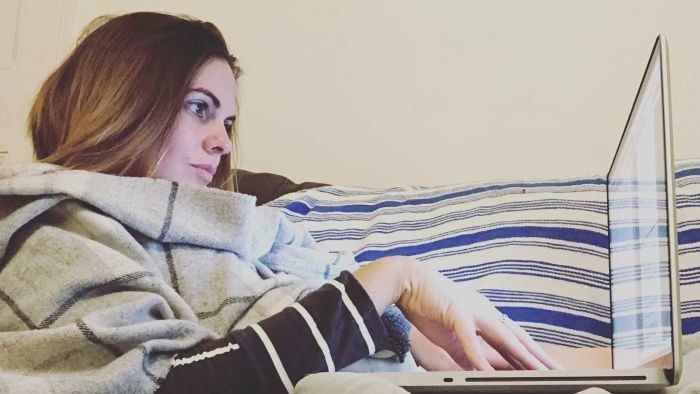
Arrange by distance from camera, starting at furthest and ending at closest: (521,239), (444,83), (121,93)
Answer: (444,83), (521,239), (121,93)

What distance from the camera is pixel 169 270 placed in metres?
0.80

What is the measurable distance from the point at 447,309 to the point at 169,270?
0.98ft

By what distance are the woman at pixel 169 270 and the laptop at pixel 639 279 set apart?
0.12 m

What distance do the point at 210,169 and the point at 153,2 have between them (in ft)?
3.36

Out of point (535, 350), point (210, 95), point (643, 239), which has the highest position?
point (210, 95)

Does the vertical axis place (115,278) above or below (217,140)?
below

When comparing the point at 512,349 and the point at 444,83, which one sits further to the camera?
the point at 444,83

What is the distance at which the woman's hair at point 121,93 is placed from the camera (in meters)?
0.91

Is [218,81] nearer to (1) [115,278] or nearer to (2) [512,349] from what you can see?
(1) [115,278]

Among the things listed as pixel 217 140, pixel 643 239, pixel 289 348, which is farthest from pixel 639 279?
pixel 217 140

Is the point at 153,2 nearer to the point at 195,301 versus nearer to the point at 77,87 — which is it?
the point at 77,87

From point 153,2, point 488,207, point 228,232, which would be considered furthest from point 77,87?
point 153,2

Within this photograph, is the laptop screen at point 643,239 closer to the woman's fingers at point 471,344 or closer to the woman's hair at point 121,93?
the woman's fingers at point 471,344

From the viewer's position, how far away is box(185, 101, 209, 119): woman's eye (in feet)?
3.27
